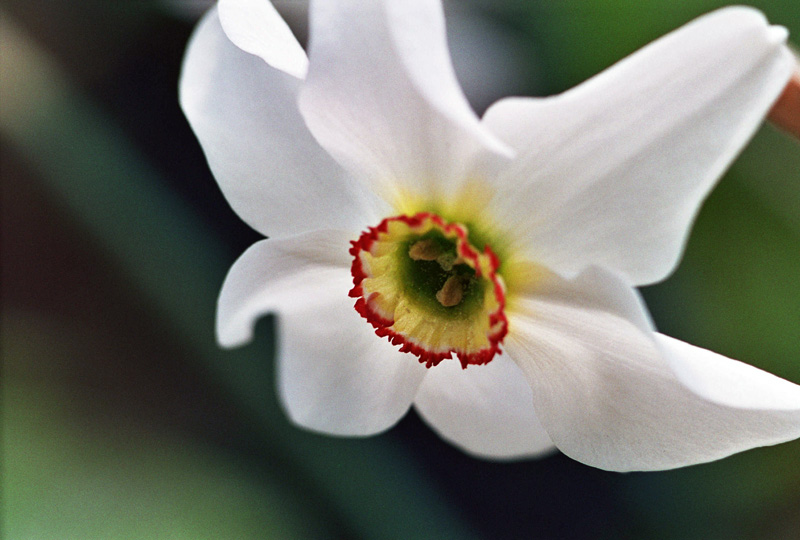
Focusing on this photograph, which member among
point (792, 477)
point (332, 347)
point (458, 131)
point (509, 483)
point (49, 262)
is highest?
point (458, 131)

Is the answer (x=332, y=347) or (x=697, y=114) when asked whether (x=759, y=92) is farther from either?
(x=332, y=347)

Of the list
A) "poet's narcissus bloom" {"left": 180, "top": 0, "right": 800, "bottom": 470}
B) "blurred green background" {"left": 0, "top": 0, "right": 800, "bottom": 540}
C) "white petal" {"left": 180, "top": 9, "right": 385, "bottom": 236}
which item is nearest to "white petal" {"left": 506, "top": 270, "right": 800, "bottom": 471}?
"poet's narcissus bloom" {"left": 180, "top": 0, "right": 800, "bottom": 470}

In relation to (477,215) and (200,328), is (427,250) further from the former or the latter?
(200,328)

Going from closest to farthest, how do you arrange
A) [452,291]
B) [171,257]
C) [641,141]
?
[641,141] < [452,291] < [171,257]

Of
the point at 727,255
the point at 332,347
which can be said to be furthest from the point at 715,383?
the point at 727,255

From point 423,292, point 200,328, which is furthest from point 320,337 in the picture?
point 200,328
